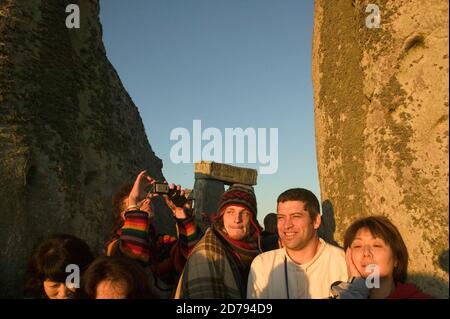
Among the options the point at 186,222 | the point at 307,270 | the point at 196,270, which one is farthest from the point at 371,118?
the point at 186,222

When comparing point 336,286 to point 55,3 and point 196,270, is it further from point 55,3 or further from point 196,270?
point 55,3

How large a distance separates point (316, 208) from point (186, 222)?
1171mm

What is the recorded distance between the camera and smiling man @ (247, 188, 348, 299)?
2.48 meters

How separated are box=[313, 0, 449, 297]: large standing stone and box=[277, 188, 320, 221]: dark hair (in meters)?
0.16

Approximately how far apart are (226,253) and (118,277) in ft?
2.44

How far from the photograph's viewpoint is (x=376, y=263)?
2.12m

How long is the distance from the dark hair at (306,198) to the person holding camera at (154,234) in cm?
102

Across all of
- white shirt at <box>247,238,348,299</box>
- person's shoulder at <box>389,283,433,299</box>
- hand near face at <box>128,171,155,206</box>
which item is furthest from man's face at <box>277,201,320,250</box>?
hand near face at <box>128,171,155,206</box>

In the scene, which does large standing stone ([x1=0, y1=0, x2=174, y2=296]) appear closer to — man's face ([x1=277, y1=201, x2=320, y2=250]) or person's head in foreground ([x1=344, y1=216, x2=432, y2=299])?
man's face ([x1=277, y1=201, x2=320, y2=250])

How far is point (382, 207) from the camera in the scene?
2.34 meters

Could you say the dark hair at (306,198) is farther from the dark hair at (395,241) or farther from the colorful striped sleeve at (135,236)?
the colorful striped sleeve at (135,236)

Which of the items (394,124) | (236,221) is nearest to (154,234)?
(236,221)

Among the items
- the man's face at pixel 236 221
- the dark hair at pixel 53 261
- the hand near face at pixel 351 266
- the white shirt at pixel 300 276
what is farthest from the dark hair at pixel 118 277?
the hand near face at pixel 351 266

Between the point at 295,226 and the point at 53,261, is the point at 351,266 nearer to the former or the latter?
the point at 295,226
